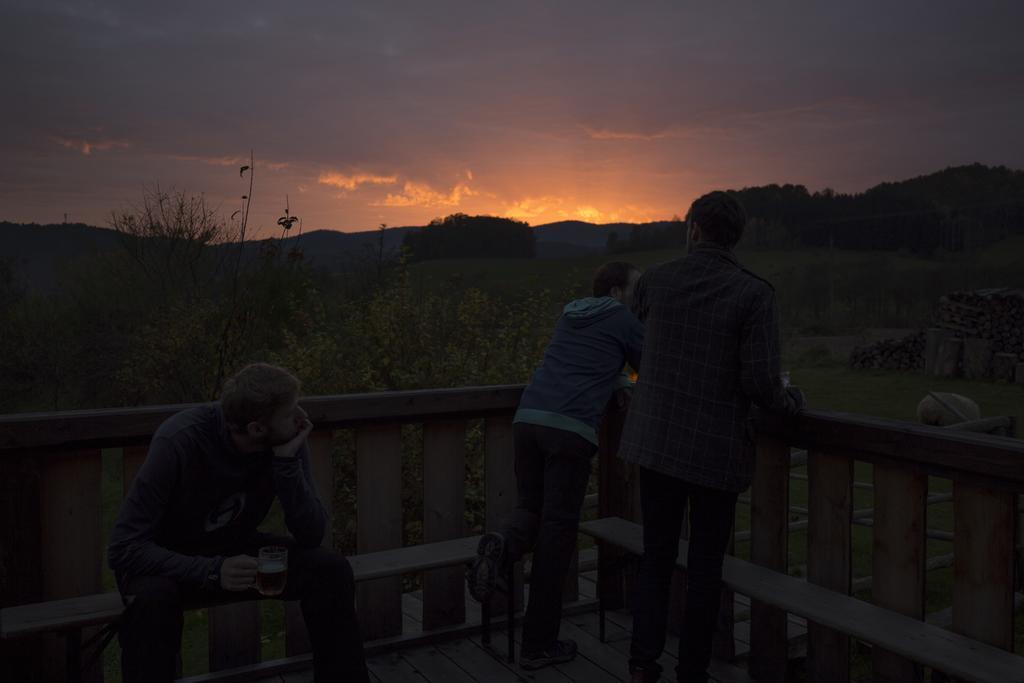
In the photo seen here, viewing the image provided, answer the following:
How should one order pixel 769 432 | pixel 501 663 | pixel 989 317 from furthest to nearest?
1. pixel 989 317
2. pixel 501 663
3. pixel 769 432

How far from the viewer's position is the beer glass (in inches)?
101

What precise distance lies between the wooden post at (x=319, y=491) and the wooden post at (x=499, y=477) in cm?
79

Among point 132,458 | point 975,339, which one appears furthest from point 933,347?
point 132,458

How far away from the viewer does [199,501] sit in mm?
2666

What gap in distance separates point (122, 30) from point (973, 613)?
10263mm

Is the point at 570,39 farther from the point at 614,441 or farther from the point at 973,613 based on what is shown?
the point at 973,613

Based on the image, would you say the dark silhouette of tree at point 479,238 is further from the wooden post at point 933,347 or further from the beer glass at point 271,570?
the beer glass at point 271,570

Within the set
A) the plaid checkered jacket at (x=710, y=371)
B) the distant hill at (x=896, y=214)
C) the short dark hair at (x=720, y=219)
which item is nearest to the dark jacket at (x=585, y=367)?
the plaid checkered jacket at (x=710, y=371)

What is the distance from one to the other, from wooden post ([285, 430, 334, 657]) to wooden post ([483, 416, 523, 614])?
79 centimetres

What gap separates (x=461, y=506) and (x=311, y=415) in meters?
0.89

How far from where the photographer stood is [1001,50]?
19.8 metres

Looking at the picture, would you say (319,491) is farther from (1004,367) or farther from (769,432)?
(1004,367)

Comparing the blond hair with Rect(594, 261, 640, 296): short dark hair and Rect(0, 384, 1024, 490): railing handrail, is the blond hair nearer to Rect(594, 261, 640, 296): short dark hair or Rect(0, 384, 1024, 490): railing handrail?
Rect(0, 384, 1024, 490): railing handrail

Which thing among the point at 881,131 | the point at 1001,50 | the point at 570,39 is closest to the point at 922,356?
the point at 881,131
